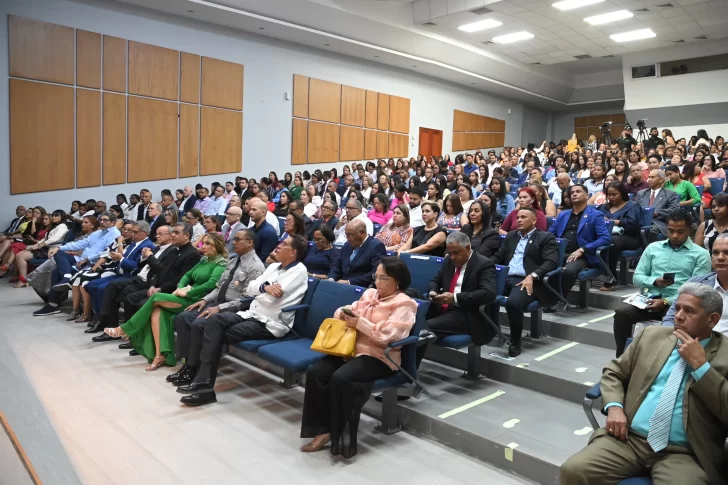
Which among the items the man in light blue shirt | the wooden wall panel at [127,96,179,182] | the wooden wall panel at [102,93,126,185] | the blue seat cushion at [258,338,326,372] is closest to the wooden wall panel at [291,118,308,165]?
the wooden wall panel at [127,96,179,182]

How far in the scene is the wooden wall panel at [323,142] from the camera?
533 inches

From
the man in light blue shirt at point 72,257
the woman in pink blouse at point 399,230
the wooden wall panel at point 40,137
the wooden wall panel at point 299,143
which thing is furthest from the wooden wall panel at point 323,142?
the woman in pink blouse at point 399,230

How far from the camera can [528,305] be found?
3799 mm

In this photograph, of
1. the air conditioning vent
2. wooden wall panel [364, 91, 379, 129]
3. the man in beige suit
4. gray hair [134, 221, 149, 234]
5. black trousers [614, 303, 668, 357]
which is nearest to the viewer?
the man in beige suit

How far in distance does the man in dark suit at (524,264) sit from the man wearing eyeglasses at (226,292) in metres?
1.83

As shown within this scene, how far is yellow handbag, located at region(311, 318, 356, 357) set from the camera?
285 cm

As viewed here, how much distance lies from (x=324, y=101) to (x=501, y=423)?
11822mm

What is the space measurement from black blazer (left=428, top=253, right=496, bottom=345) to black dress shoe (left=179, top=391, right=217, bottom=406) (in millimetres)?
→ 1601

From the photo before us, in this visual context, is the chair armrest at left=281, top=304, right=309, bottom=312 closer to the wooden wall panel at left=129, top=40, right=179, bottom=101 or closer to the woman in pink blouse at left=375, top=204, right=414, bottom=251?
the woman in pink blouse at left=375, top=204, right=414, bottom=251

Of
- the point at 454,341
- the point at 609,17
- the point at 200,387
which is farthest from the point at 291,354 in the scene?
the point at 609,17

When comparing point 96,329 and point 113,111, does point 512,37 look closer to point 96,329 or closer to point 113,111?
point 113,111

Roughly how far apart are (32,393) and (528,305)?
10.6 feet

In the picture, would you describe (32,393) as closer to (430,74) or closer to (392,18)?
(392,18)

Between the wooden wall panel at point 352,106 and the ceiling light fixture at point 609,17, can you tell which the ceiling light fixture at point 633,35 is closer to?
the ceiling light fixture at point 609,17
